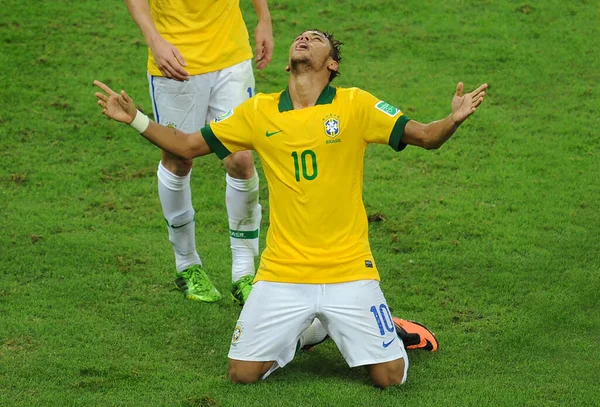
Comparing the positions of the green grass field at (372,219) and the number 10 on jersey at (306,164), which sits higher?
the number 10 on jersey at (306,164)

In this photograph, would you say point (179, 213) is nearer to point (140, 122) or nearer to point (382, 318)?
point (140, 122)

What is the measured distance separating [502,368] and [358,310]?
0.87 m

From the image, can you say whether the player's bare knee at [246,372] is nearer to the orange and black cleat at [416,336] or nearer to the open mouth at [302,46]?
the orange and black cleat at [416,336]

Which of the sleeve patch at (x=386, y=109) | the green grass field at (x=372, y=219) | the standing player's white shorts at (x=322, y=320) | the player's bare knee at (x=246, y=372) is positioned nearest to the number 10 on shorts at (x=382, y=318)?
the standing player's white shorts at (x=322, y=320)

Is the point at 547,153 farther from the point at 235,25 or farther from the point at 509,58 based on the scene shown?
the point at 235,25

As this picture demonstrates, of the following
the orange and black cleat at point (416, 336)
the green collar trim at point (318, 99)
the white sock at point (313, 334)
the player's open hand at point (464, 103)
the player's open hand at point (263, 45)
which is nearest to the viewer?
the player's open hand at point (464, 103)

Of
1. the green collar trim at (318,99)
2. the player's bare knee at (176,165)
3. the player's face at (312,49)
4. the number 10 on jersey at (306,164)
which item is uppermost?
the player's face at (312,49)

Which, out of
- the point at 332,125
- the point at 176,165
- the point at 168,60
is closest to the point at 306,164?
the point at 332,125

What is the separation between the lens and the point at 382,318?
18.3 feet

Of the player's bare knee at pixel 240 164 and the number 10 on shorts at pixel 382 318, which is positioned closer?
the number 10 on shorts at pixel 382 318

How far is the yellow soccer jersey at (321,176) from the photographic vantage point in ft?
18.4

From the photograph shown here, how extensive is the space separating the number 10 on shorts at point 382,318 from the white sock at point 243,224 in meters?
1.41

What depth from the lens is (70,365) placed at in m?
5.71

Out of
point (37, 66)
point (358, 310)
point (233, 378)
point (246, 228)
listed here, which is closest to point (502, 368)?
point (358, 310)
